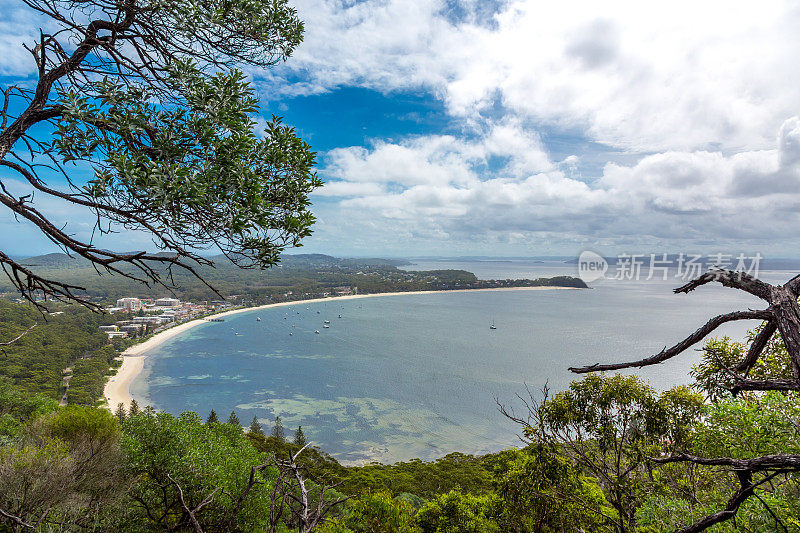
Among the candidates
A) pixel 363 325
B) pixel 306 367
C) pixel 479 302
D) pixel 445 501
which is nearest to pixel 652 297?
pixel 479 302

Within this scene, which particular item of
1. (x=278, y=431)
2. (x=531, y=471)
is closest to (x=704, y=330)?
(x=531, y=471)

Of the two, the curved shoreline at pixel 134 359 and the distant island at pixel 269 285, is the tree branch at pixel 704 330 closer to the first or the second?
the curved shoreline at pixel 134 359

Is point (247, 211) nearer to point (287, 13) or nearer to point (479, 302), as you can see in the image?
point (287, 13)

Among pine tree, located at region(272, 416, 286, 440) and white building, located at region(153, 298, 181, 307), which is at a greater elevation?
pine tree, located at region(272, 416, 286, 440)

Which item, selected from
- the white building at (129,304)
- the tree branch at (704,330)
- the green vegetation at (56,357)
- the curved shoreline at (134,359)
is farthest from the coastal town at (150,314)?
the tree branch at (704,330)

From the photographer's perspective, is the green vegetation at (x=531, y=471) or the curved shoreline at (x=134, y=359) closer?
the green vegetation at (x=531, y=471)

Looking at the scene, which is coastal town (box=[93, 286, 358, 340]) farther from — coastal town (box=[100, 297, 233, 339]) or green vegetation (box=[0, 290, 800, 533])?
green vegetation (box=[0, 290, 800, 533])

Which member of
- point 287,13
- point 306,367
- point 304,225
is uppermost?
point 287,13

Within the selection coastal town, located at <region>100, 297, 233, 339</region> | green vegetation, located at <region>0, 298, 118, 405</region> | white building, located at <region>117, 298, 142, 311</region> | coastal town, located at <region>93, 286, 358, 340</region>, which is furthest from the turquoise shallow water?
white building, located at <region>117, 298, 142, 311</region>
